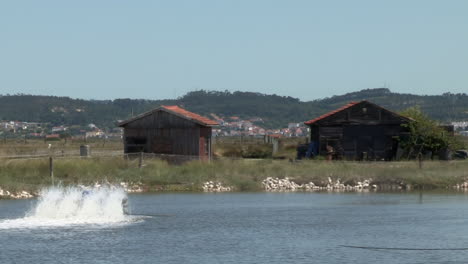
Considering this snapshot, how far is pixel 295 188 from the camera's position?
57.0 meters

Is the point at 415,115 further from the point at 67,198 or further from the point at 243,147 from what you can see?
the point at 67,198

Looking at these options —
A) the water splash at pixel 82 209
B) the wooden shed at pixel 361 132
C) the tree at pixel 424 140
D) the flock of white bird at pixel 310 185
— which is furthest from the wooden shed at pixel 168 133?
the water splash at pixel 82 209

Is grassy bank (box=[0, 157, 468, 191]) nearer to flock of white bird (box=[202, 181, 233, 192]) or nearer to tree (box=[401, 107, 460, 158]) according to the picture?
flock of white bird (box=[202, 181, 233, 192])

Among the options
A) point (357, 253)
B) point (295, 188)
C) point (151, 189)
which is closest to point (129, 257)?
point (357, 253)

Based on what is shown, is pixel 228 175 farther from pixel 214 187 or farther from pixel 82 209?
pixel 82 209

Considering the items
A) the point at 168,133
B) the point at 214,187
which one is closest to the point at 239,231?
the point at 214,187

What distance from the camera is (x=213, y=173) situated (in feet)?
187

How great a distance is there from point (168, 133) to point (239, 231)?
3268 cm

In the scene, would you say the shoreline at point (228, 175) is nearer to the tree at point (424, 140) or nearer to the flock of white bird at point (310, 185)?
the flock of white bird at point (310, 185)

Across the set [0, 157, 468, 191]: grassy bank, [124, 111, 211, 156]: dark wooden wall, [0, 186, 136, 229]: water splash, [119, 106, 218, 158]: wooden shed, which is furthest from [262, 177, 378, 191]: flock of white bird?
[0, 186, 136, 229]: water splash

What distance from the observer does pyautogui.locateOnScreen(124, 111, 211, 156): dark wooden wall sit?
67625 millimetres

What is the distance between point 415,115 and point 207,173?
2634cm

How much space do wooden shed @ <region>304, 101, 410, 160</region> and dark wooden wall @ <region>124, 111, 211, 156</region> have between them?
10.3m

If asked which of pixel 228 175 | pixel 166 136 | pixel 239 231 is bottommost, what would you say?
pixel 239 231
